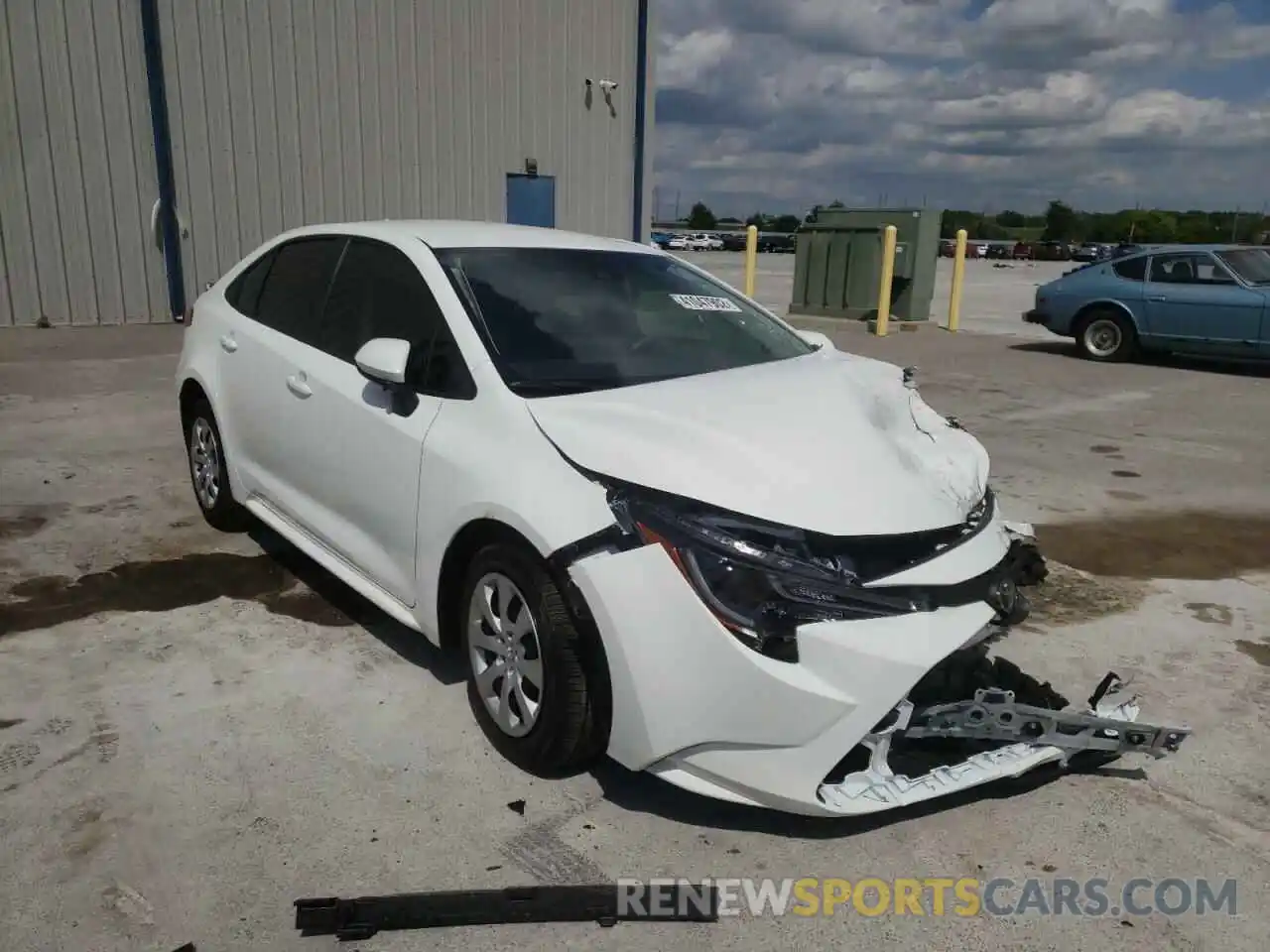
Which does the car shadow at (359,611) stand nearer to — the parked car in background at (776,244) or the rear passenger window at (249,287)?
the rear passenger window at (249,287)

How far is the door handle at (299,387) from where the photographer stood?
12.5 ft

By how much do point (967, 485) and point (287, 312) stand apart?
2.90 meters

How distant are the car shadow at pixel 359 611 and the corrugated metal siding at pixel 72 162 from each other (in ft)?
30.2

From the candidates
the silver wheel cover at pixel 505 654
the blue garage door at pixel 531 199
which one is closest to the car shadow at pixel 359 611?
the silver wheel cover at pixel 505 654

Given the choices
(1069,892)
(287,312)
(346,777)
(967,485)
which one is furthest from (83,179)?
(1069,892)

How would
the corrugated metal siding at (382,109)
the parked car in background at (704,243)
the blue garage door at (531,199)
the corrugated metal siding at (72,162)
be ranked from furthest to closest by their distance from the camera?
the parked car in background at (704,243)
the blue garage door at (531,199)
the corrugated metal siding at (382,109)
the corrugated metal siding at (72,162)

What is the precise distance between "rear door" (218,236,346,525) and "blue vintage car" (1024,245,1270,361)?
10330 millimetres

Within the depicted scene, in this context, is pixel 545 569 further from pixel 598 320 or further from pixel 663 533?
pixel 598 320

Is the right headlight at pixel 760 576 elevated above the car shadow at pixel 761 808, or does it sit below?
above

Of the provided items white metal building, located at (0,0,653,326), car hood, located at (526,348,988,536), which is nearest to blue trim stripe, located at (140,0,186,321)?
white metal building, located at (0,0,653,326)

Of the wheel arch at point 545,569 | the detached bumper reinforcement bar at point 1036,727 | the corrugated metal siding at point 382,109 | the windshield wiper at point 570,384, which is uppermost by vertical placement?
the corrugated metal siding at point 382,109

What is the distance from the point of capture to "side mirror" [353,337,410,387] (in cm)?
310

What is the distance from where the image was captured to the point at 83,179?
12070mm

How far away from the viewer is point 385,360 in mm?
3123
